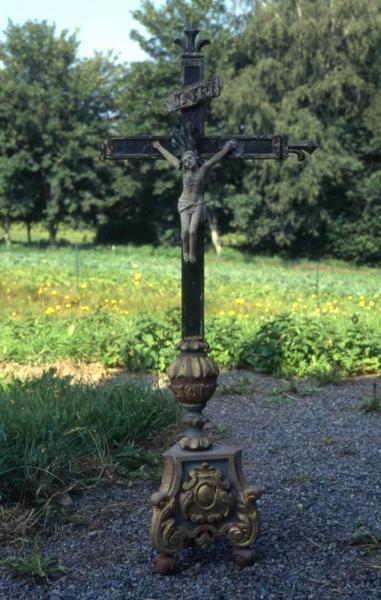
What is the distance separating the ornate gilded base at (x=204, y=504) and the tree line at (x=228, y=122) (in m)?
25.4

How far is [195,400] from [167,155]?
3.83 ft

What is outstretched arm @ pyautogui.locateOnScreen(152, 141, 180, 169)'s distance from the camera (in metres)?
3.48

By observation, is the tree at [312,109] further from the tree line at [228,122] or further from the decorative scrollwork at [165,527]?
the decorative scrollwork at [165,527]

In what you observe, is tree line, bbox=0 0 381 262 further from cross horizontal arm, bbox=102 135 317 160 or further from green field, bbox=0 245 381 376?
cross horizontal arm, bbox=102 135 317 160

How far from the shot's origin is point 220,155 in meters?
3.43

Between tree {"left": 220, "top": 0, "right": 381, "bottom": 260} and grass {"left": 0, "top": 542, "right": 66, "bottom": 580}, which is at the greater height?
tree {"left": 220, "top": 0, "right": 381, "bottom": 260}

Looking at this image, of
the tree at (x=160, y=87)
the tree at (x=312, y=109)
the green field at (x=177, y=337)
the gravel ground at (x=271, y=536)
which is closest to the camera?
the gravel ground at (x=271, y=536)

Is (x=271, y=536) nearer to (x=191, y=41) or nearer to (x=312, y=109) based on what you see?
(x=191, y=41)

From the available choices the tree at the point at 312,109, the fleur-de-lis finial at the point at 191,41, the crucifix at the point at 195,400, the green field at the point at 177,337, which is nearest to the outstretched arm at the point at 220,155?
the crucifix at the point at 195,400

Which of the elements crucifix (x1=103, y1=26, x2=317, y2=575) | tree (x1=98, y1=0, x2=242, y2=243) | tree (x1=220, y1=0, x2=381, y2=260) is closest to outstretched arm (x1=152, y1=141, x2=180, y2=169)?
crucifix (x1=103, y1=26, x2=317, y2=575)

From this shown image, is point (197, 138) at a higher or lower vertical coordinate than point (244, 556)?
higher

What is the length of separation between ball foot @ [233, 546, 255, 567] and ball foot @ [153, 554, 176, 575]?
28 centimetres

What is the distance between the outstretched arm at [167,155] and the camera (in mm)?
3480

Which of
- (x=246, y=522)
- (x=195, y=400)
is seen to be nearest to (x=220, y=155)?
(x=195, y=400)
